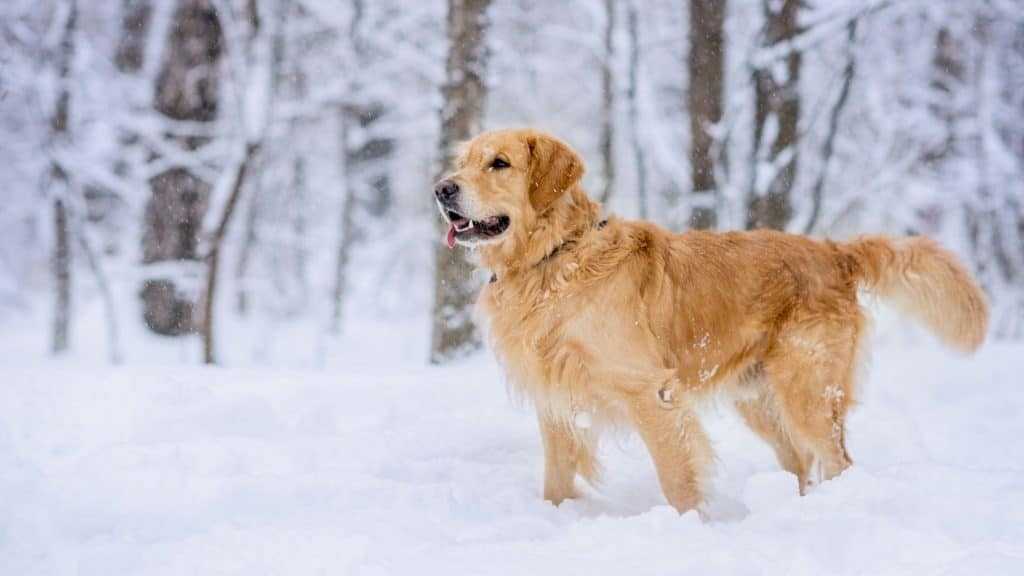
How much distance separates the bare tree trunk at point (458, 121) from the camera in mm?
A: 6180

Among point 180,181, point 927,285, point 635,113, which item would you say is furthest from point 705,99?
point 180,181

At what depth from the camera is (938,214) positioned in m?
13.3

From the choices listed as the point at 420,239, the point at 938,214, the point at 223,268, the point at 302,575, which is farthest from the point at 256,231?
the point at 302,575

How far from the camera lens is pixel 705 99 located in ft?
26.7

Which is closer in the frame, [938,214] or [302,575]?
[302,575]

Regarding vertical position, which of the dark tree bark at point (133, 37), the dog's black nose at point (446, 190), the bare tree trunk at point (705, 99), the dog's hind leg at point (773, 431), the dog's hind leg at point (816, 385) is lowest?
the dog's hind leg at point (773, 431)

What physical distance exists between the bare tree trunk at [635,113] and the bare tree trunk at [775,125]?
1.69 metres

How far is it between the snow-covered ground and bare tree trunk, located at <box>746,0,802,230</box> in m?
2.85

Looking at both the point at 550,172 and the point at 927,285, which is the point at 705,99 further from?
the point at 550,172

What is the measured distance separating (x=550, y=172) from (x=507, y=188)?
0.22 m

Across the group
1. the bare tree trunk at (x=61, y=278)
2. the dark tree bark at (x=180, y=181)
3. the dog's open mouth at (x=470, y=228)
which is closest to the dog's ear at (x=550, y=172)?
the dog's open mouth at (x=470, y=228)

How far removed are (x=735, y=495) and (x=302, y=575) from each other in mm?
2256

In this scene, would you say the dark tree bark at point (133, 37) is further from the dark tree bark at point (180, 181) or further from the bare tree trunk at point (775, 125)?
the bare tree trunk at point (775, 125)

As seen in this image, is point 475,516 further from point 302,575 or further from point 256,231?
point 256,231
